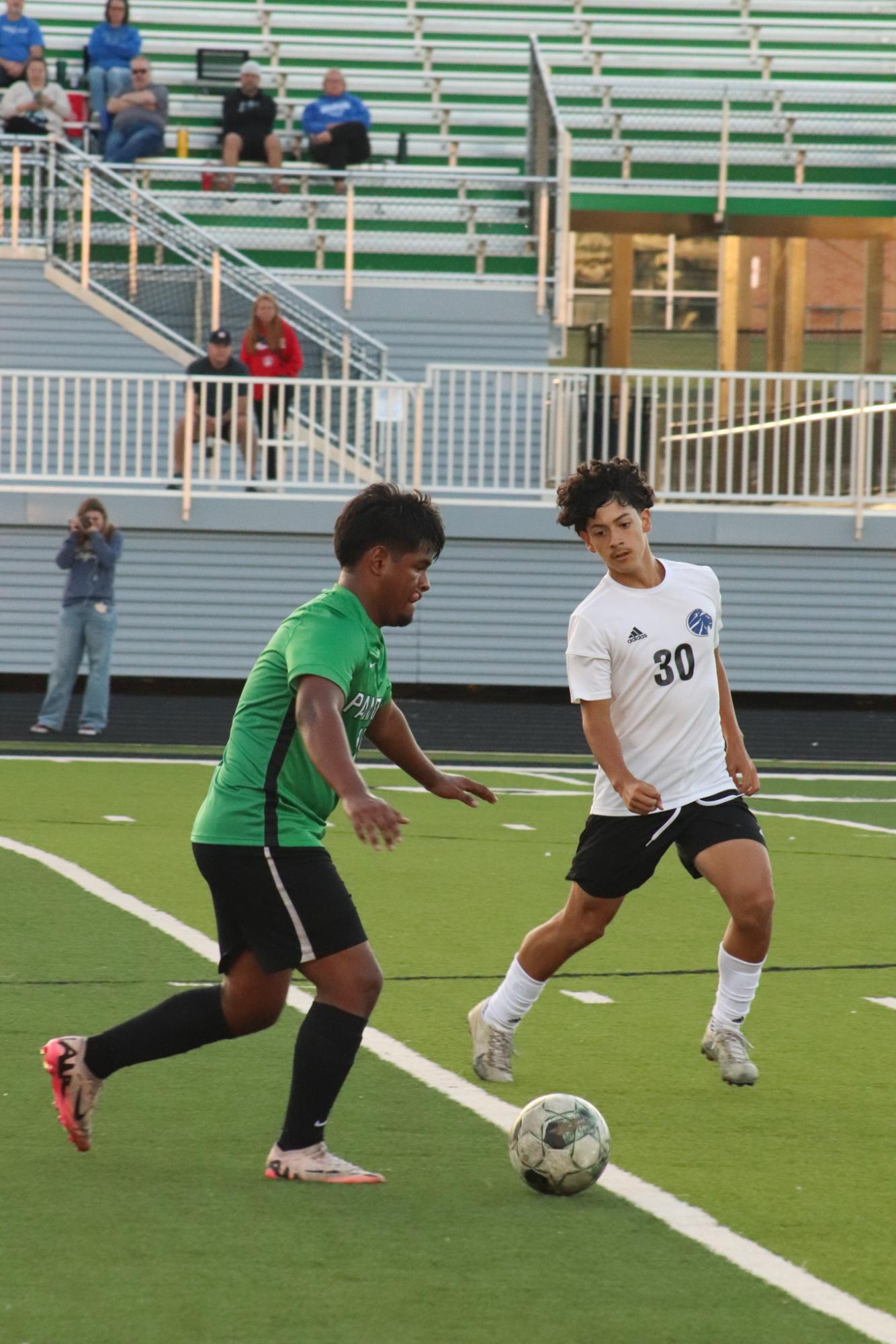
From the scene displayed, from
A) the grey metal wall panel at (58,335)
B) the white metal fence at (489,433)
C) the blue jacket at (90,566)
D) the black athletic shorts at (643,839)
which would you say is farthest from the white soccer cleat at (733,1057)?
the grey metal wall panel at (58,335)

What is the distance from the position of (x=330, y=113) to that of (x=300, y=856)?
68.6 ft

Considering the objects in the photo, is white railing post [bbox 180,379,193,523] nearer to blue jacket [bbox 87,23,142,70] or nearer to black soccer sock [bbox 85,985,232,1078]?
blue jacket [bbox 87,23,142,70]

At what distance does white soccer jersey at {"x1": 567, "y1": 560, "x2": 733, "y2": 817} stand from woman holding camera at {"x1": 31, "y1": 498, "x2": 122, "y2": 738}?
33.8 ft

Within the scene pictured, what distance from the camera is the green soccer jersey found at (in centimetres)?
A: 443

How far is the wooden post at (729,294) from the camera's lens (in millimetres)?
29328

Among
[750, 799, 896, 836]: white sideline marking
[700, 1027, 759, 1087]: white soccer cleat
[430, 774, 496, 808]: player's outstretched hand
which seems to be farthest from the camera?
[750, 799, 896, 836]: white sideline marking

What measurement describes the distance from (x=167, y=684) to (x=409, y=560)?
14.8 metres

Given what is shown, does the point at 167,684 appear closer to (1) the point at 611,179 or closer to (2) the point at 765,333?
(1) the point at 611,179

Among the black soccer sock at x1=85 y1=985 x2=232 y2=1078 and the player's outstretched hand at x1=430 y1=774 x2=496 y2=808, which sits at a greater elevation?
the player's outstretched hand at x1=430 y1=774 x2=496 y2=808

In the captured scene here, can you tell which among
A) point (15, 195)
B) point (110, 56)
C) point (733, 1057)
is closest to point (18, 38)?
point (110, 56)

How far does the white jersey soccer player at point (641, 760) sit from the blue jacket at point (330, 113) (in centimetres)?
1949

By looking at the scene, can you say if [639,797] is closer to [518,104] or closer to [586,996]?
[586,996]

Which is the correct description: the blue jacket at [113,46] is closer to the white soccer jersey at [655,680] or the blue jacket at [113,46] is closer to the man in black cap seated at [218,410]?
the man in black cap seated at [218,410]

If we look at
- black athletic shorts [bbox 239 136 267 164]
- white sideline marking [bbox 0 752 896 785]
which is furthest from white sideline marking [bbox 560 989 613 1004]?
black athletic shorts [bbox 239 136 267 164]
